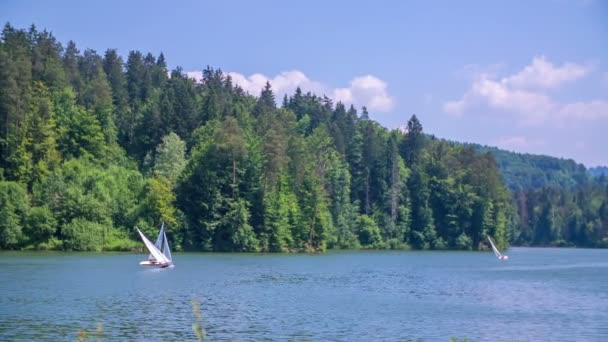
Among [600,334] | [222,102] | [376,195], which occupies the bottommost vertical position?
[600,334]

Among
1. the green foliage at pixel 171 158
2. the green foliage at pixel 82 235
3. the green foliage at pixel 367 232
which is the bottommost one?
the green foliage at pixel 82 235

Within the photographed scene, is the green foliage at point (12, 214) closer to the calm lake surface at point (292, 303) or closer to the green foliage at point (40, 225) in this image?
the green foliage at point (40, 225)

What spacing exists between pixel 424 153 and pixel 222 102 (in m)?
39.0

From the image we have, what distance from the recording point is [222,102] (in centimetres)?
13900

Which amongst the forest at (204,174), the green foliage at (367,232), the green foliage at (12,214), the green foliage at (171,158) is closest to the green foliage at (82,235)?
the forest at (204,174)

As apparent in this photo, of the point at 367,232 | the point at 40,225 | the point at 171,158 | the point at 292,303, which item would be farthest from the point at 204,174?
the point at 292,303

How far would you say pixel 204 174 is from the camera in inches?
4279

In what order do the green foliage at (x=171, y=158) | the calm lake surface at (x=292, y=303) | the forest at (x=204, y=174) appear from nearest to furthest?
1. the calm lake surface at (x=292, y=303)
2. the forest at (x=204, y=174)
3. the green foliage at (x=171, y=158)

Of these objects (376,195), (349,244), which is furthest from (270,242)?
(376,195)

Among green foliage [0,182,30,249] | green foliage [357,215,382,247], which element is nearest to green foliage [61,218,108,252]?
green foliage [0,182,30,249]

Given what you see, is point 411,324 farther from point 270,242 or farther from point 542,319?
point 270,242

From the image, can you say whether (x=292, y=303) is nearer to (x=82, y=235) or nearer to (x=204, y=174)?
(x=82, y=235)

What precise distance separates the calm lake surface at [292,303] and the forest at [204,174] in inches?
841

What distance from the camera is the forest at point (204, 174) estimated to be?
3981 inches
